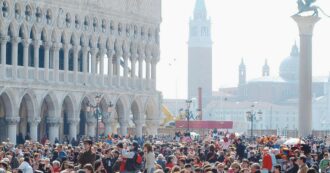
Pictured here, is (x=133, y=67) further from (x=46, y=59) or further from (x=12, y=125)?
(x=12, y=125)

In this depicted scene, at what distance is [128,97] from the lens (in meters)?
72.6

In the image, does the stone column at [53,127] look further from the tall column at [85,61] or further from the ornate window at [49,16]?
the ornate window at [49,16]

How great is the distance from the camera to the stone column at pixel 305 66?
6362cm

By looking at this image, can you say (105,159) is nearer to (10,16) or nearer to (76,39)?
(10,16)

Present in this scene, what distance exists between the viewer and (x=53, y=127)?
63438 millimetres

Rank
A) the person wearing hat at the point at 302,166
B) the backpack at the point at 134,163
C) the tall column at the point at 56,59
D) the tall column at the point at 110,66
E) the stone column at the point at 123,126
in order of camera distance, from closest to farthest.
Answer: the person wearing hat at the point at 302,166
the backpack at the point at 134,163
the tall column at the point at 56,59
the tall column at the point at 110,66
the stone column at the point at 123,126

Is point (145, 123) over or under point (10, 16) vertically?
under

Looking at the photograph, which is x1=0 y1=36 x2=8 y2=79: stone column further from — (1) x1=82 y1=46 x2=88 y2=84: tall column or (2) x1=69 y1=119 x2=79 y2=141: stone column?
(1) x1=82 y1=46 x2=88 y2=84: tall column

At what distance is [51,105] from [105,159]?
116ft

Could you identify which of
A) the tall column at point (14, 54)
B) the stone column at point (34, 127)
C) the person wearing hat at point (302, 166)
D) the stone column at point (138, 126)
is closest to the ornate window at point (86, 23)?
the tall column at point (14, 54)

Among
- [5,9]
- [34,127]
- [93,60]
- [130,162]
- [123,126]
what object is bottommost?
[130,162]

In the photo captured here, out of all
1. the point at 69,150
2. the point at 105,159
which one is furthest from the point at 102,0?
the point at 105,159

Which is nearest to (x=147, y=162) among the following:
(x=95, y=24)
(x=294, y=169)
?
(x=294, y=169)

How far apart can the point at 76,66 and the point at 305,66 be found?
1253 centimetres
